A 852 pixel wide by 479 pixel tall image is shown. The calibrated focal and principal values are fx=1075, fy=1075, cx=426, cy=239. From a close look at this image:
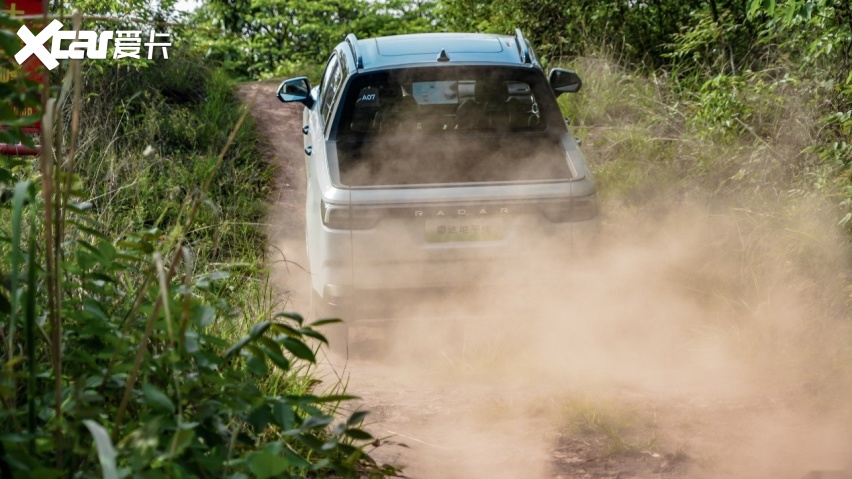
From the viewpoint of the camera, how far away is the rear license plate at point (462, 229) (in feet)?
19.9

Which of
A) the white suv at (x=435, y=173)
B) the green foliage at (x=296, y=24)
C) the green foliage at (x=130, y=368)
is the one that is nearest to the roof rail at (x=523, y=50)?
the white suv at (x=435, y=173)

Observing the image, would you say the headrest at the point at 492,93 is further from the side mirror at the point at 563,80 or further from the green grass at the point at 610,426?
the green grass at the point at 610,426

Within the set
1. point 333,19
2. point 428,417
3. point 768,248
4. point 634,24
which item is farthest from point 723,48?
point 333,19

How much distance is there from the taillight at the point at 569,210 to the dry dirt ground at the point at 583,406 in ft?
1.92

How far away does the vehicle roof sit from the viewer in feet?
22.2

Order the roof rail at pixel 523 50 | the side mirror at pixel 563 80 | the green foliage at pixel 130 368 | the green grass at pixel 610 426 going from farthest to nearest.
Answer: the side mirror at pixel 563 80 < the roof rail at pixel 523 50 < the green grass at pixel 610 426 < the green foliage at pixel 130 368

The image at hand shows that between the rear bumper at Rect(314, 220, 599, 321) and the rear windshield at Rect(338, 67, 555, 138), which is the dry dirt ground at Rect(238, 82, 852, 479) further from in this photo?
the rear windshield at Rect(338, 67, 555, 138)

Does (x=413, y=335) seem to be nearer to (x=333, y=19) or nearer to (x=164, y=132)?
(x=164, y=132)

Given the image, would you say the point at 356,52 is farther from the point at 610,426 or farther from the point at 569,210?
the point at 610,426

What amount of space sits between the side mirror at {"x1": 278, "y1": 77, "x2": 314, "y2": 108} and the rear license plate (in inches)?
86.2

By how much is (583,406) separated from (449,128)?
237 cm

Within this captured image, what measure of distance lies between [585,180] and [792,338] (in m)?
1.59

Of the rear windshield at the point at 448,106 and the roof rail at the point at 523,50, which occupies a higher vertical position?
the roof rail at the point at 523,50

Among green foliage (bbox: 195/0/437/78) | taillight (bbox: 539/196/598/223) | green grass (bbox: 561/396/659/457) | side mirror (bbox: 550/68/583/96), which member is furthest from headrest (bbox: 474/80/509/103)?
green foliage (bbox: 195/0/437/78)
